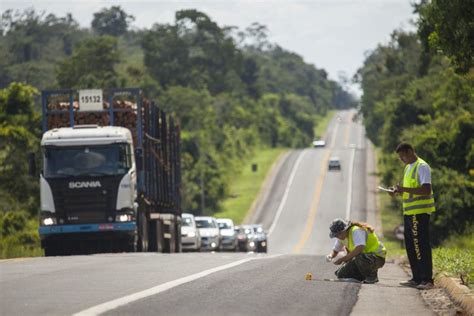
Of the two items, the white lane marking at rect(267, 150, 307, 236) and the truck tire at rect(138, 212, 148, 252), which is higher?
the truck tire at rect(138, 212, 148, 252)

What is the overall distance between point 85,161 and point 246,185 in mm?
83731

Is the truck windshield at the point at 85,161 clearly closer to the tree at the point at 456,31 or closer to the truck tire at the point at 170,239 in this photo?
the truck tire at the point at 170,239

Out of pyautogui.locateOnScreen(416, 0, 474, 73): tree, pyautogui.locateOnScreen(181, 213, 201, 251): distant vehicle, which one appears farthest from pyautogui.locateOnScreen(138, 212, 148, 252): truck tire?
pyautogui.locateOnScreen(181, 213, 201, 251): distant vehicle

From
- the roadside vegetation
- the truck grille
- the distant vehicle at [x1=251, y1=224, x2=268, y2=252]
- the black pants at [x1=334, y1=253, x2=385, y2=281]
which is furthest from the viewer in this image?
the distant vehicle at [x1=251, y1=224, x2=268, y2=252]

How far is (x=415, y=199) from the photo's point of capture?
15.6 meters

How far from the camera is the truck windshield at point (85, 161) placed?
28188 mm

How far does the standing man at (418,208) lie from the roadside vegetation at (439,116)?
0.53m

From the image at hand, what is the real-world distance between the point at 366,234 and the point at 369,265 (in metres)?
0.44

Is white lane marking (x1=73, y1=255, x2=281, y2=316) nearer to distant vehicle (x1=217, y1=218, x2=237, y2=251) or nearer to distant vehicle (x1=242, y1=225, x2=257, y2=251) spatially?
distant vehicle (x1=217, y1=218, x2=237, y2=251)

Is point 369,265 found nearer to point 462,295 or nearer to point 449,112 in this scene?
point 462,295

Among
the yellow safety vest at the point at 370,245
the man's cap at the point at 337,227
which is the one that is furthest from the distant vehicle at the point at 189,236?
the man's cap at the point at 337,227

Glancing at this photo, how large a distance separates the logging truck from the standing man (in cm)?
1346

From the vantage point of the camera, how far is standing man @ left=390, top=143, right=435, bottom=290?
50.8ft

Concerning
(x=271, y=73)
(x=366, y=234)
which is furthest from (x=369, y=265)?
(x=271, y=73)
